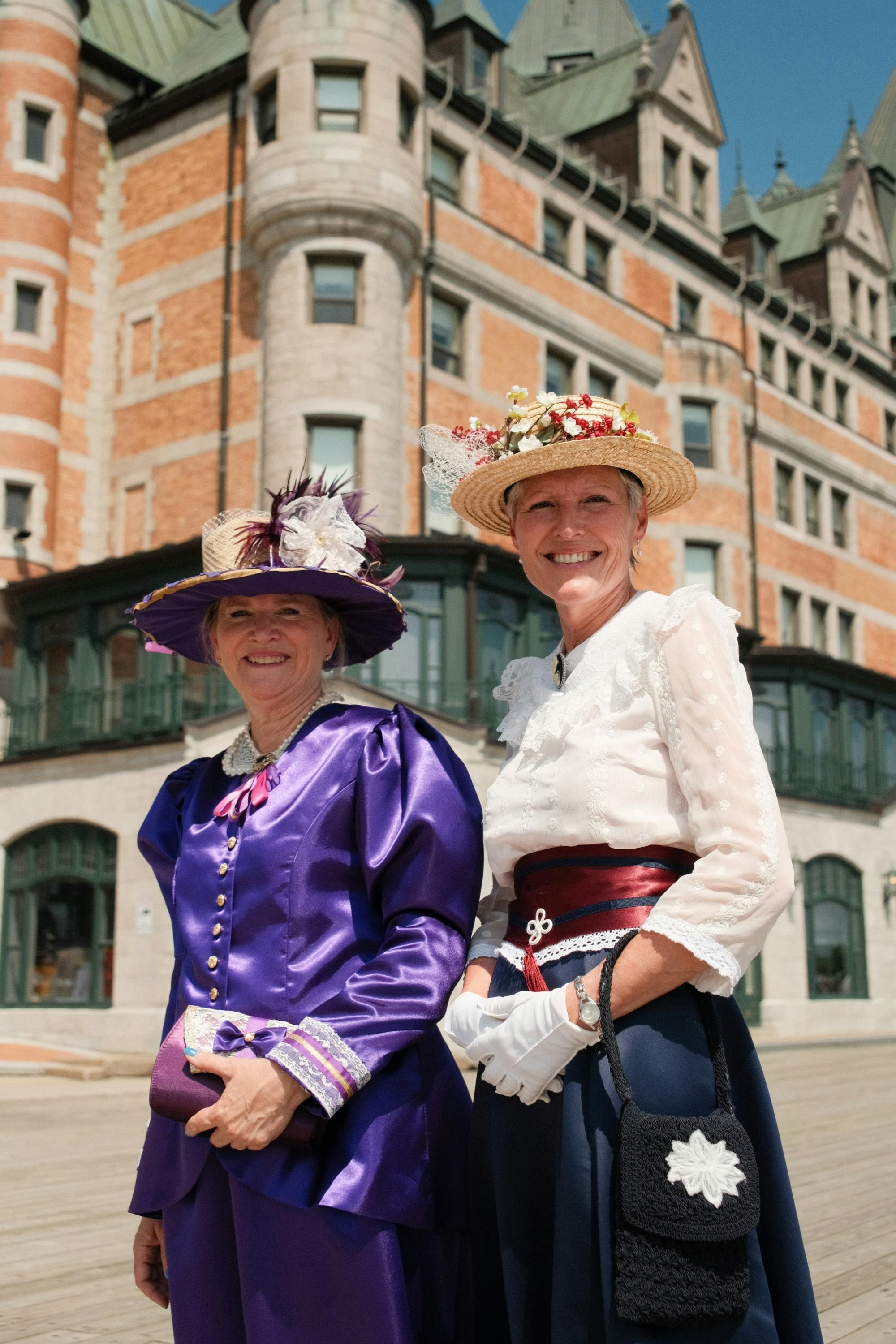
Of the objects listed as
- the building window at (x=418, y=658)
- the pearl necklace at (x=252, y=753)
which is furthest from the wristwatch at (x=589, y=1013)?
the building window at (x=418, y=658)

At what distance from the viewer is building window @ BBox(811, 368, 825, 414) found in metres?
37.0

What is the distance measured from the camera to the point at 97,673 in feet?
74.0

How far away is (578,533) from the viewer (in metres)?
2.95

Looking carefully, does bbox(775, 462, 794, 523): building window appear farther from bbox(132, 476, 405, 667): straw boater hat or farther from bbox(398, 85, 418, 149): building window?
bbox(132, 476, 405, 667): straw boater hat

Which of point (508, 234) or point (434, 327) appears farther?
point (508, 234)

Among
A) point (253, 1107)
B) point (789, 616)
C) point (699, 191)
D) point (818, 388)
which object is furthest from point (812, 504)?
point (253, 1107)

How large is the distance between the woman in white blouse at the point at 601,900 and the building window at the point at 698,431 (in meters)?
29.1

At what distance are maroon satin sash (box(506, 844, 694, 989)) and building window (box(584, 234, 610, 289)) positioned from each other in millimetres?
28255

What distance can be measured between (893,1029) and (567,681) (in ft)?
89.6

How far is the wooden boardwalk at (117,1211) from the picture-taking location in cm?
484

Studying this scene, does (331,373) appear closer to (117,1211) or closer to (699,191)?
(699,191)

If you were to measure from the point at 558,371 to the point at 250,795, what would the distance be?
26.4 m

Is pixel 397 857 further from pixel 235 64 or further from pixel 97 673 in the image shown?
pixel 235 64

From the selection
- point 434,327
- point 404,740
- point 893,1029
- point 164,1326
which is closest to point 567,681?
point 404,740
